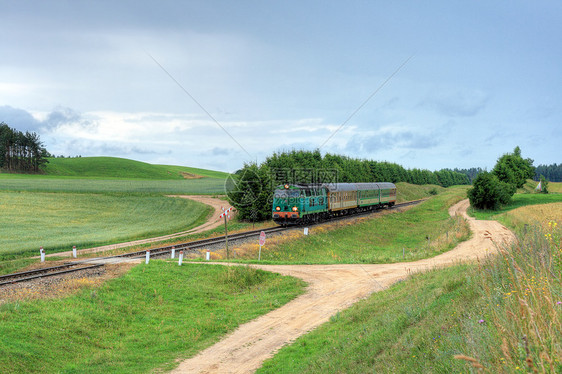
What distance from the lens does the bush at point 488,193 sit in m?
56.7

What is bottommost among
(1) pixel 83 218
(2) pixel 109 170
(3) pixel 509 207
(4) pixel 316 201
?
(3) pixel 509 207

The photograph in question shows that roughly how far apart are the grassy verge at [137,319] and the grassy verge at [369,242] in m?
6.12

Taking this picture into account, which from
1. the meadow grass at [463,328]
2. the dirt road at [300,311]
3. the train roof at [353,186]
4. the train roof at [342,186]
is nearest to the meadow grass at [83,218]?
the train roof at [342,186]

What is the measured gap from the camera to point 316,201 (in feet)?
129

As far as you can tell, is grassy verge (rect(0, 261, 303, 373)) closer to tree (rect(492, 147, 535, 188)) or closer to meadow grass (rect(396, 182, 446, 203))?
tree (rect(492, 147, 535, 188))

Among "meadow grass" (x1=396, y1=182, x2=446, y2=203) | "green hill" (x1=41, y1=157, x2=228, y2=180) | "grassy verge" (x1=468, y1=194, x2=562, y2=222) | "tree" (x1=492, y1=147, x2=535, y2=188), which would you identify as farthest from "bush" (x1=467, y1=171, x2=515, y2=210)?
"green hill" (x1=41, y1=157, x2=228, y2=180)

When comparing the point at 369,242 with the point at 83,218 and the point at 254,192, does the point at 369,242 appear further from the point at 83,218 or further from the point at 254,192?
the point at 83,218

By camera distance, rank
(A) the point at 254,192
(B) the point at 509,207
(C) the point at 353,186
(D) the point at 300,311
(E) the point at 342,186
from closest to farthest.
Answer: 1. (D) the point at 300,311
2. (E) the point at 342,186
3. (C) the point at 353,186
4. (A) the point at 254,192
5. (B) the point at 509,207

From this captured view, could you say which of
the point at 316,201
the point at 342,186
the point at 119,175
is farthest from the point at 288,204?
the point at 119,175

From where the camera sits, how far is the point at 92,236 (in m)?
40.5

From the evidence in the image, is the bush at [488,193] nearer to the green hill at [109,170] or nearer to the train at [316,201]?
the train at [316,201]

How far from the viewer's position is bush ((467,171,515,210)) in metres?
56.7

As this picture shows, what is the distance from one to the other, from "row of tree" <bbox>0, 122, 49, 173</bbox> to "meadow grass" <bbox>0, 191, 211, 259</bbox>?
61117 millimetres

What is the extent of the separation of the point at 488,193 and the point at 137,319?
5427 cm
